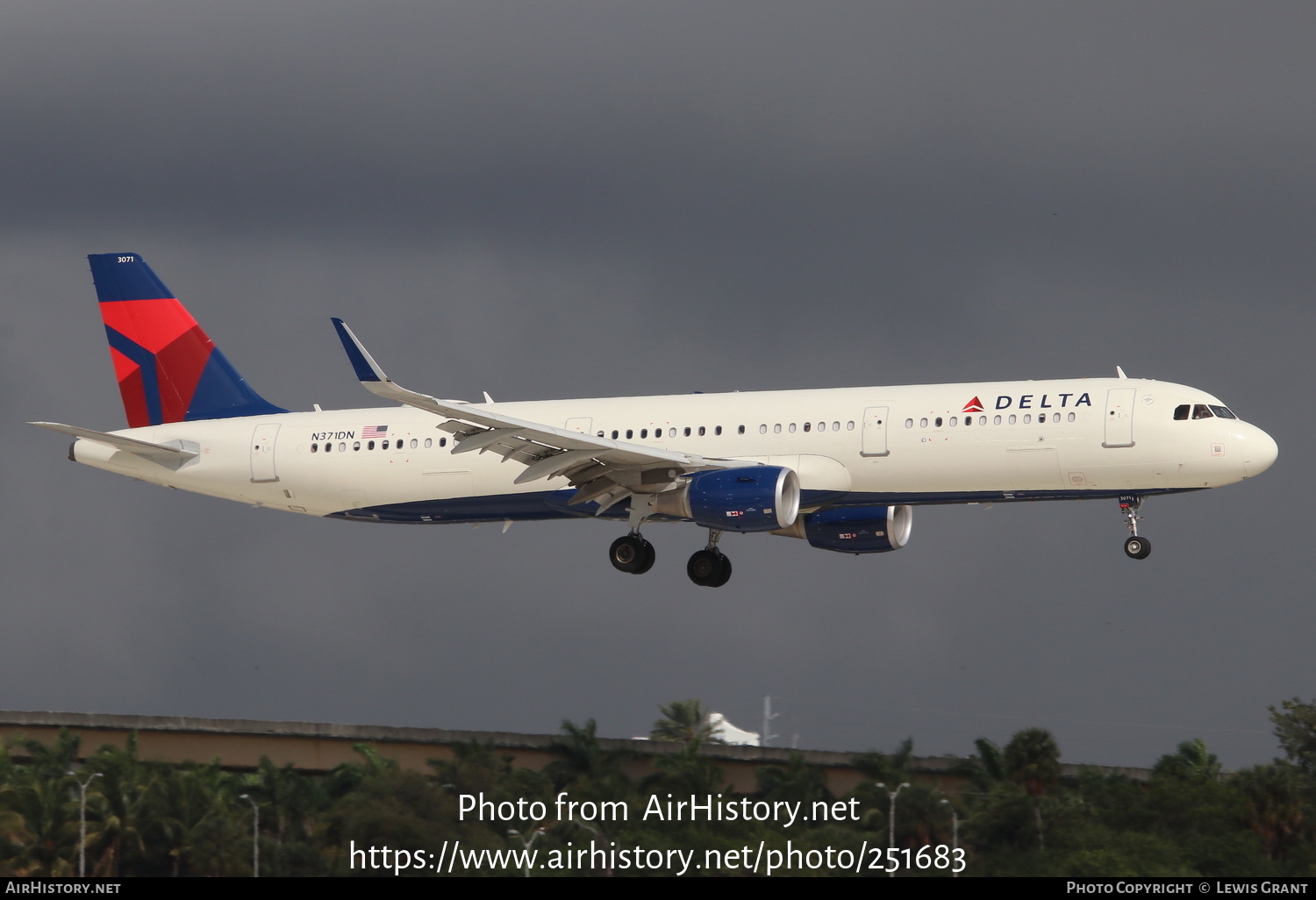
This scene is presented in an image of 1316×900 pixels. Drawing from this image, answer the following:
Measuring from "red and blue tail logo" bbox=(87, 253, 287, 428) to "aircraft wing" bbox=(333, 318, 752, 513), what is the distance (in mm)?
8730

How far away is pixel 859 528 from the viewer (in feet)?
167

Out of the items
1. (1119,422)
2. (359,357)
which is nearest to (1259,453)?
(1119,422)

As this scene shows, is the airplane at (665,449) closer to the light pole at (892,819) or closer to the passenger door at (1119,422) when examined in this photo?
the passenger door at (1119,422)

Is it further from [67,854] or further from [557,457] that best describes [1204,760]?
[67,854]

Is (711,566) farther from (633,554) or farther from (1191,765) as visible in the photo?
(1191,765)

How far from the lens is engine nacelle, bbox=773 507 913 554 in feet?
167

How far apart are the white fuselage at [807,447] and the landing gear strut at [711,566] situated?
4.18m

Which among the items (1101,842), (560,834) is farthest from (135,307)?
(1101,842)

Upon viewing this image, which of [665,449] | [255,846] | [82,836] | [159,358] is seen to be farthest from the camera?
[82,836]

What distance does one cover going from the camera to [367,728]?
222ft

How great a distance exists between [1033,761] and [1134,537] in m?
22.3

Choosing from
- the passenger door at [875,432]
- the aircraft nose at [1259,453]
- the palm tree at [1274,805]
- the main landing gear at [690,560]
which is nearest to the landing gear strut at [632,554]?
the main landing gear at [690,560]

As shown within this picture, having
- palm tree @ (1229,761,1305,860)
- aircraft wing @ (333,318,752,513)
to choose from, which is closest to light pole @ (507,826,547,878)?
aircraft wing @ (333,318,752,513)

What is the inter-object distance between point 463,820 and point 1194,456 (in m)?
26.7
